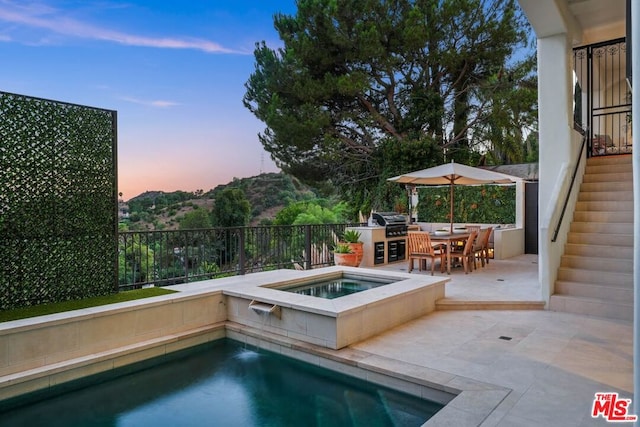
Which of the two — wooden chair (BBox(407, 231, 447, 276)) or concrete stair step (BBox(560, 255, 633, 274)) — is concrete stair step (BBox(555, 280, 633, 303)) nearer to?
concrete stair step (BBox(560, 255, 633, 274))

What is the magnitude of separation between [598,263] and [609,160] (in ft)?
9.80

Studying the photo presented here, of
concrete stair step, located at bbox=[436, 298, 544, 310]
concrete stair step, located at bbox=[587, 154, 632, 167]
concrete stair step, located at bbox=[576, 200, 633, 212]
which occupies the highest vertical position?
concrete stair step, located at bbox=[587, 154, 632, 167]

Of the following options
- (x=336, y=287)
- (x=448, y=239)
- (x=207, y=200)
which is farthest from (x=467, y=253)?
(x=207, y=200)

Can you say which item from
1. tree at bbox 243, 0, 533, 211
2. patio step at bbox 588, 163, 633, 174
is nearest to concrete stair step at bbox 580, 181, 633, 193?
patio step at bbox 588, 163, 633, 174

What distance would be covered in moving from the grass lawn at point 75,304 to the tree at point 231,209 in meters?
16.0

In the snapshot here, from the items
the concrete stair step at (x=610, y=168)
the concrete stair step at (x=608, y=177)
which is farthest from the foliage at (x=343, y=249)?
the concrete stair step at (x=610, y=168)

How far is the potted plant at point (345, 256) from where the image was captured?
8805 millimetres

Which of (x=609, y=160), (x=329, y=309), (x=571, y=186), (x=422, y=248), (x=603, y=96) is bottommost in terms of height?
(x=329, y=309)

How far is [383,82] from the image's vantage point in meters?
15.4

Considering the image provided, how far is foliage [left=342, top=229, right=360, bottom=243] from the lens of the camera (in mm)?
9172

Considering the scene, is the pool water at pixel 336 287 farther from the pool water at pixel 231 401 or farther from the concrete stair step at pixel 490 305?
the pool water at pixel 231 401

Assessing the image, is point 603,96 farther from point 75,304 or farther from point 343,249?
point 75,304

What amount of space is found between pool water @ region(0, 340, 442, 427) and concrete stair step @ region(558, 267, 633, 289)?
3.87 meters

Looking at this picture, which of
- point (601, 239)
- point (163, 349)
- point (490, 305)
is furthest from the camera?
point (601, 239)
